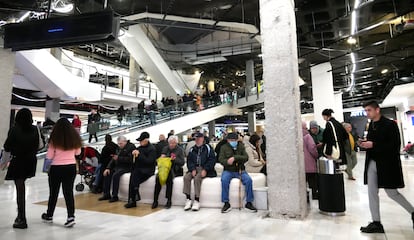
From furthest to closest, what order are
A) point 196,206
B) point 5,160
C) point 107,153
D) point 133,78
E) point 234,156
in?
1. point 133,78
2. point 107,153
3. point 234,156
4. point 196,206
5. point 5,160

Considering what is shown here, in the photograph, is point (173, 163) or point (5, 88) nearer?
point (173, 163)

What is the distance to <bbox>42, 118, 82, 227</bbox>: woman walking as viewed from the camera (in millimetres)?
3605

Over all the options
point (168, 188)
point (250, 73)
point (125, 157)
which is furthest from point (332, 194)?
point (250, 73)

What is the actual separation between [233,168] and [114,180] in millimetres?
2423

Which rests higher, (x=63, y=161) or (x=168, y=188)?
(x=63, y=161)

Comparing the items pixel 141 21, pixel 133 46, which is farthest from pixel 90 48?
pixel 141 21

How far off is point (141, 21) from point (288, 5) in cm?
930

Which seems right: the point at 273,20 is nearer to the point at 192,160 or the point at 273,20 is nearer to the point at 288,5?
the point at 288,5

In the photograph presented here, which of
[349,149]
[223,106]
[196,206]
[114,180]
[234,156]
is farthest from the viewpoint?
[223,106]

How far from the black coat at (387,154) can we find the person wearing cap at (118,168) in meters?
4.13

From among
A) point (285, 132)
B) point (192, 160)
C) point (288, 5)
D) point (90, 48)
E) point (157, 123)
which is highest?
point (90, 48)

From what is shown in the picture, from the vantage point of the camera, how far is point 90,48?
20.7m

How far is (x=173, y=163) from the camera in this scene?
17.1 ft

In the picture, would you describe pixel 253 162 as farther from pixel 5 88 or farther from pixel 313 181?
pixel 5 88
